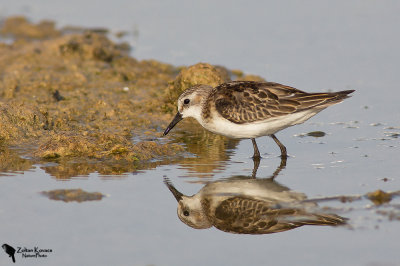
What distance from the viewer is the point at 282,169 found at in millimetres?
11898

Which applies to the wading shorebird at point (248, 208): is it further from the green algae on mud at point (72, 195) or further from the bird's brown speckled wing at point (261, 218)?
the green algae on mud at point (72, 195)

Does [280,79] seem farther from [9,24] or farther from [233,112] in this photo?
[9,24]

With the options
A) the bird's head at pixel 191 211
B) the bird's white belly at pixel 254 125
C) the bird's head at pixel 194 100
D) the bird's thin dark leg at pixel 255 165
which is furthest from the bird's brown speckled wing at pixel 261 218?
the bird's head at pixel 194 100

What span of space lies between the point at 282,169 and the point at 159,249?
13.0 ft

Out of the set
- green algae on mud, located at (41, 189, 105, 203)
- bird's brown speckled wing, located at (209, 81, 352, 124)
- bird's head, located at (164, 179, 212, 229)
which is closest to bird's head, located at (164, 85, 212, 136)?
bird's brown speckled wing, located at (209, 81, 352, 124)

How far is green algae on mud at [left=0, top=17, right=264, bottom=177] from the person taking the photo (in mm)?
12383

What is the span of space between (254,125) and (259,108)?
1.03 feet

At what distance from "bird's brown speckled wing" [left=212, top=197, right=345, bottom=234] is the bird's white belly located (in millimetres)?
2476

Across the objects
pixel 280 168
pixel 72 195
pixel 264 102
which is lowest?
pixel 72 195

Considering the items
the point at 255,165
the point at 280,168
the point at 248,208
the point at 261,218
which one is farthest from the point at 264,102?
the point at 261,218

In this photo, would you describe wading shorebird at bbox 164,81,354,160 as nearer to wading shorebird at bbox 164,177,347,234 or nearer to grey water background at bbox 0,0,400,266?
grey water background at bbox 0,0,400,266

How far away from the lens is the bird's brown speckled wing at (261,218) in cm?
912

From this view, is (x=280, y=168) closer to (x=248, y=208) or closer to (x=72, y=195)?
(x=248, y=208)

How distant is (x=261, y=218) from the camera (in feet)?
30.9
